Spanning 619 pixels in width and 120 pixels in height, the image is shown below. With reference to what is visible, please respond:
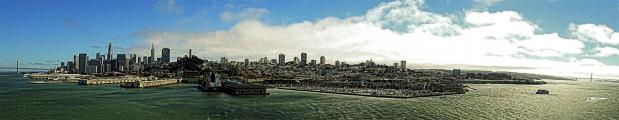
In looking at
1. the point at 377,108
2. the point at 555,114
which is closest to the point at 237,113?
the point at 377,108

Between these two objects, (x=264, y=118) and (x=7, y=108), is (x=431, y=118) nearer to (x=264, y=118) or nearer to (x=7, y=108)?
(x=264, y=118)

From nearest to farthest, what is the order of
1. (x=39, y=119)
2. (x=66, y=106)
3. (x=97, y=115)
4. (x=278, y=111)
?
(x=39, y=119), (x=97, y=115), (x=278, y=111), (x=66, y=106)

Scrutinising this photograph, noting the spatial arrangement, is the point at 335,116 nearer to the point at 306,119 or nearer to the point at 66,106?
the point at 306,119

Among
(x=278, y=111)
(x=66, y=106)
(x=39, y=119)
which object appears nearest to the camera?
(x=39, y=119)

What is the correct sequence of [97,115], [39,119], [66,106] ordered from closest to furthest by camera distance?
[39,119] < [97,115] < [66,106]

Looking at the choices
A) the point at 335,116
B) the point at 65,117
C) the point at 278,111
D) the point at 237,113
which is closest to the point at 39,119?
the point at 65,117

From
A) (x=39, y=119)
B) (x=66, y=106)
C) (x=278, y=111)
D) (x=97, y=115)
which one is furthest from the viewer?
(x=66, y=106)

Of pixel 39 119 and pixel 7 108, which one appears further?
pixel 7 108

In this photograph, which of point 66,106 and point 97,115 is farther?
point 66,106
